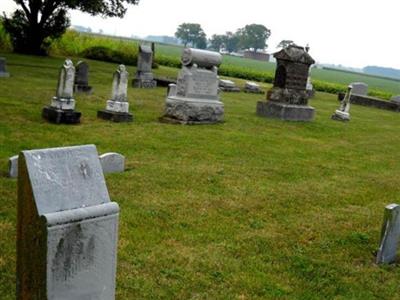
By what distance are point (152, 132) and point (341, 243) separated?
6199 mm

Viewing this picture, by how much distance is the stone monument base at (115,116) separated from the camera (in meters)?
12.1

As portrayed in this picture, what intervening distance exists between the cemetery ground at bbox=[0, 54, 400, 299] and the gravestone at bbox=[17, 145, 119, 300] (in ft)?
3.74

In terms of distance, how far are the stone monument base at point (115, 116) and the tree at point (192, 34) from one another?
138 metres

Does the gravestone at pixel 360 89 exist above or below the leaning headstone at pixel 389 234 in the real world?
above

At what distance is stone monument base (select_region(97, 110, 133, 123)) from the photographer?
12.1m

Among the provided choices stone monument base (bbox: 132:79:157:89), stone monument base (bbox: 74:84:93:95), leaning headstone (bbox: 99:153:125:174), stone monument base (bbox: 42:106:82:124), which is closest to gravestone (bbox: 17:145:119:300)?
leaning headstone (bbox: 99:153:125:174)

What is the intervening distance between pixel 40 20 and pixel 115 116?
2029cm

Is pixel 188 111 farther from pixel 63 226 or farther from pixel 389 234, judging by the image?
pixel 63 226

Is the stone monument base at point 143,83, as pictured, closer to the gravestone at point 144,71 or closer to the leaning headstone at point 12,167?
the gravestone at point 144,71

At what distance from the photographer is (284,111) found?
1574 cm

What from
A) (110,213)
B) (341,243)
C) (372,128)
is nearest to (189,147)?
(341,243)

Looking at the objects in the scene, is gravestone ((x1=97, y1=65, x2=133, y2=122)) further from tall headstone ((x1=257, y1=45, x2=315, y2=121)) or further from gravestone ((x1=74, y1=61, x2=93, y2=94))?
tall headstone ((x1=257, y1=45, x2=315, y2=121))

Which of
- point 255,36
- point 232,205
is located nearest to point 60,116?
point 232,205

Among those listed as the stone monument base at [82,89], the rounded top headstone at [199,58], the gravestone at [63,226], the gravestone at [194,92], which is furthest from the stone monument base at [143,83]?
the gravestone at [63,226]
